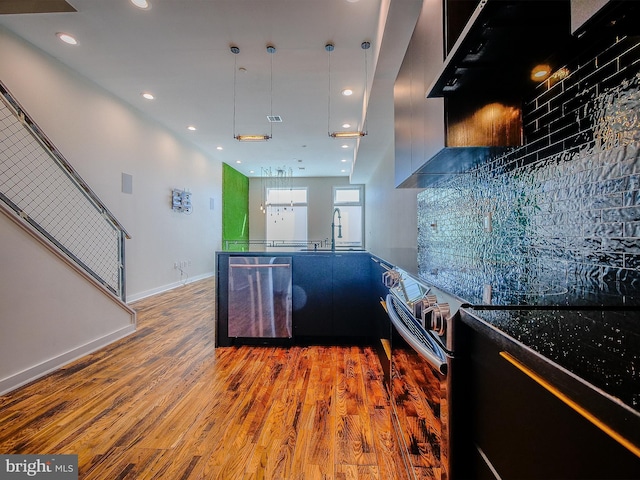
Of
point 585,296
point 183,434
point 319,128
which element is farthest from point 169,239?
point 585,296

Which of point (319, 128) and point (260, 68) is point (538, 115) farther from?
point (319, 128)

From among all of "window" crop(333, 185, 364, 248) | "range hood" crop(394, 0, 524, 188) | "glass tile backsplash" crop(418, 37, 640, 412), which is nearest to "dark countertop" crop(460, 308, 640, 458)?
"glass tile backsplash" crop(418, 37, 640, 412)

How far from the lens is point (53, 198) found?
3.29m

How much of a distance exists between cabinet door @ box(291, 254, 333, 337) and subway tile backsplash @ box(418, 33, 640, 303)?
144 cm

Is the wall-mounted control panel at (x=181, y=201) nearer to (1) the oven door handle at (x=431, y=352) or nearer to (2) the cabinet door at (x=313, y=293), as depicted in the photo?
(2) the cabinet door at (x=313, y=293)

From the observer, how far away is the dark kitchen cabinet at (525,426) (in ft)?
1.27

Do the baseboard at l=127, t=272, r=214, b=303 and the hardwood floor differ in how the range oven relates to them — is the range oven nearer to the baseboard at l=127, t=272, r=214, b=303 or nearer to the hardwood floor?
the hardwood floor

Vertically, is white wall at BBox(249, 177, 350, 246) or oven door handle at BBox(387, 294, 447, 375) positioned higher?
white wall at BBox(249, 177, 350, 246)

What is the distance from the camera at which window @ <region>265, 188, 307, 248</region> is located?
10555mm

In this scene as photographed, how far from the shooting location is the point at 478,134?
1.33 m

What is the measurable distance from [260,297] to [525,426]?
2.45 m

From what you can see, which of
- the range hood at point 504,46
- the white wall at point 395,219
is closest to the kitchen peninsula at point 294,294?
the white wall at point 395,219

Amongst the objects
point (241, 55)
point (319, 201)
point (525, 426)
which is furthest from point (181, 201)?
point (525, 426)

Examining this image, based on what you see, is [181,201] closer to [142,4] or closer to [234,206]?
[234,206]
